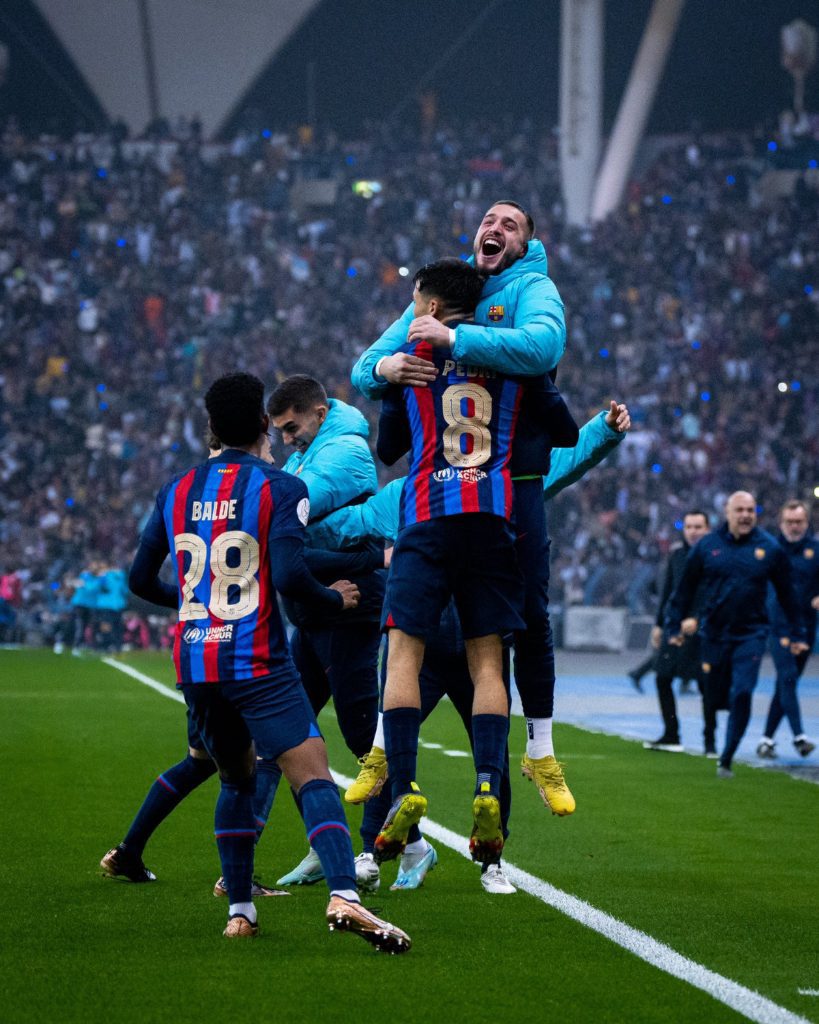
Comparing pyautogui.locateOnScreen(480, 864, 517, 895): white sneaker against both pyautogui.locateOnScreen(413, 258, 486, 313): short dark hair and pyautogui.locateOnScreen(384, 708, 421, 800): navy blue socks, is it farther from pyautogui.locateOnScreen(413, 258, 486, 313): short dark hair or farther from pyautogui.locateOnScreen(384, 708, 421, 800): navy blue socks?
pyautogui.locateOnScreen(413, 258, 486, 313): short dark hair

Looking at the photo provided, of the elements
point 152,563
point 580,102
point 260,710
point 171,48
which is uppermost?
point 171,48

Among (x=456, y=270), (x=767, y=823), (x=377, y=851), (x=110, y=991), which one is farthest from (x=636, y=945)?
(x=767, y=823)

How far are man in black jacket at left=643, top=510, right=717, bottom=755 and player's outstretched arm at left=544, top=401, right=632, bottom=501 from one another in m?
6.84

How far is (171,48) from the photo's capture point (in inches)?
1742

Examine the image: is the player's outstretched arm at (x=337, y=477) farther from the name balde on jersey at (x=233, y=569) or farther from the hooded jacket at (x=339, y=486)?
the name balde on jersey at (x=233, y=569)

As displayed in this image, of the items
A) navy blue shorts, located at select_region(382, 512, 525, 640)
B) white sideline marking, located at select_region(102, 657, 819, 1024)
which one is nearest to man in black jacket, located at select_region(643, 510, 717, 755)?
white sideline marking, located at select_region(102, 657, 819, 1024)

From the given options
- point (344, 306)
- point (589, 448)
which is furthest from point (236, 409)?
point (344, 306)

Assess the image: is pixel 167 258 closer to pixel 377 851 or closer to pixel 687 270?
pixel 687 270

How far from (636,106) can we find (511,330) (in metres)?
34.8

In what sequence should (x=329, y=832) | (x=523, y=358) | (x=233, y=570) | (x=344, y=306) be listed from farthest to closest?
(x=344, y=306), (x=523, y=358), (x=233, y=570), (x=329, y=832)

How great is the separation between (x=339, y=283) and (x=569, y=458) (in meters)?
31.7

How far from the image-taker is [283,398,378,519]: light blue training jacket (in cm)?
699

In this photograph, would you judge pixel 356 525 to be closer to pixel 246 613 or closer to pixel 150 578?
Result: pixel 150 578

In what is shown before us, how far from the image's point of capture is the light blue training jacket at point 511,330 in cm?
586
